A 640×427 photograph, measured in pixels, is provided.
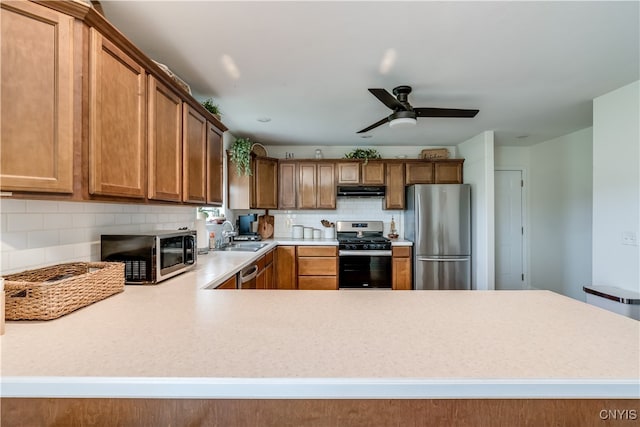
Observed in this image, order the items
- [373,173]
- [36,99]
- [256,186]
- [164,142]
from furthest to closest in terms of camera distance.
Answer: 1. [373,173]
2. [256,186]
3. [164,142]
4. [36,99]

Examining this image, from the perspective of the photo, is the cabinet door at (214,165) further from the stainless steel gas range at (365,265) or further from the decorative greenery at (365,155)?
the decorative greenery at (365,155)

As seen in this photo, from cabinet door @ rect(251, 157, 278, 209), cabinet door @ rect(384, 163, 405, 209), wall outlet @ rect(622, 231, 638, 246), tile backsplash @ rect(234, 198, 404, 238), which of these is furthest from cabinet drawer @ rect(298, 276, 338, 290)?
wall outlet @ rect(622, 231, 638, 246)

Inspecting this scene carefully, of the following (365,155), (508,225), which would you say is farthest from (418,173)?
(508,225)

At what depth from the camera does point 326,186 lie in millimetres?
4543

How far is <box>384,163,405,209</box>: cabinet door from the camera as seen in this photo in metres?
4.52

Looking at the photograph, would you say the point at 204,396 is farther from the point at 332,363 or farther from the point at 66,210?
the point at 66,210

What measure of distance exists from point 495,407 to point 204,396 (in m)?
0.70

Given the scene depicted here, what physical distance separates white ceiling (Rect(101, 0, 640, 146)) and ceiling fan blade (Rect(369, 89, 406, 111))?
0.48 ft

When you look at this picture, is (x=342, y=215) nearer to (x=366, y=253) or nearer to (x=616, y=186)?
(x=366, y=253)

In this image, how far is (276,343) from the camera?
87 cm

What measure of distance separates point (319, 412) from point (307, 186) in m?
3.89

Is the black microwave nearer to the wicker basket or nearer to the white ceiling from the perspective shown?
the wicker basket

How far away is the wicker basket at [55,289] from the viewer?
3.45 feet

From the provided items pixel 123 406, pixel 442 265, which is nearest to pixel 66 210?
pixel 123 406
